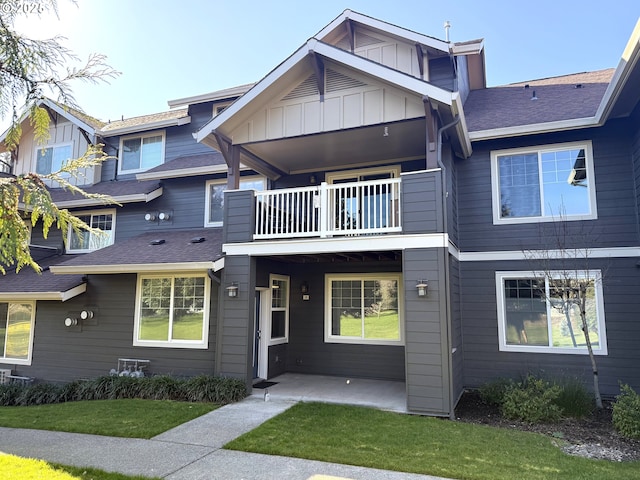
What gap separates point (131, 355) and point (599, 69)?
46.2 feet

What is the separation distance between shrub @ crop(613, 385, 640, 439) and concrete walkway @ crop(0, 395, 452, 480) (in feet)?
11.3

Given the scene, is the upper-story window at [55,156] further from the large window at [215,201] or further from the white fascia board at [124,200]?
the large window at [215,201]

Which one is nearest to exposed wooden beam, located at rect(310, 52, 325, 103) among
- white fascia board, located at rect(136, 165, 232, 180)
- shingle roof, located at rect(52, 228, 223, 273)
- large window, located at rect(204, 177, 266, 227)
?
white fascia board, located at rect(136, 165, 232, 180)

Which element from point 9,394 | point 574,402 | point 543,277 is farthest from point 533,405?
point 9,394

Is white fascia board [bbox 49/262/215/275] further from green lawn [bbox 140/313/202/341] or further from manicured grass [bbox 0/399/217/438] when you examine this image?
manicured grass [bbox 0/399/217/438]

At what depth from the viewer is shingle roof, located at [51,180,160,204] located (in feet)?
38.5

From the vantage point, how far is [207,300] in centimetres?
947

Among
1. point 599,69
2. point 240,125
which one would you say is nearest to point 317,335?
point 240,125

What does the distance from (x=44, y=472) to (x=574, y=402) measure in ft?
25.1

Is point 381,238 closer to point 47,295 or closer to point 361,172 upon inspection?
point 361,172

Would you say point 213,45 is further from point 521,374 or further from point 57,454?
Result: point 521,374

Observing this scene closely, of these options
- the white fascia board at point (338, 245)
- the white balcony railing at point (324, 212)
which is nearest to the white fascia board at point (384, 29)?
the white balcony railing at point (324, 212)

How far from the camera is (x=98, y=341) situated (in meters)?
10.1

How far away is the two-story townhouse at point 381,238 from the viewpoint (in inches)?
295
